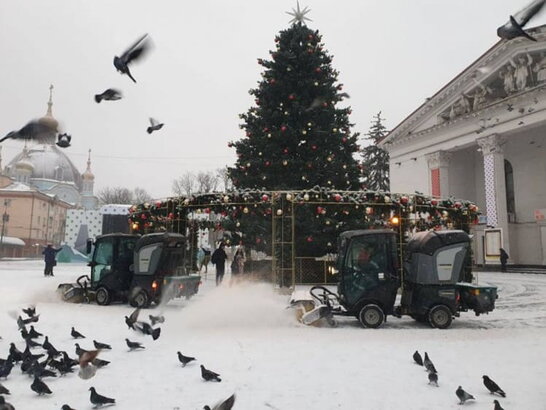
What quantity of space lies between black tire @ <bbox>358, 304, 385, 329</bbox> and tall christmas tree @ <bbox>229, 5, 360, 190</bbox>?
10.9m

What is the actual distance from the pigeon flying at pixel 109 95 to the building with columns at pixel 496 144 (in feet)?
82.0

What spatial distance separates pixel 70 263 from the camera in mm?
38094

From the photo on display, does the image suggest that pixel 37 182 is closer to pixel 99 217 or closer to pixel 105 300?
pixel 99 217

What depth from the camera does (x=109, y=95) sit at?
808 centimetres

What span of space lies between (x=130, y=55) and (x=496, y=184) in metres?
29.9

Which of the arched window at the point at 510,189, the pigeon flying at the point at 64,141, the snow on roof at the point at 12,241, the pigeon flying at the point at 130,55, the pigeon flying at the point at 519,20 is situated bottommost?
the snow on roof at the point at 12,241

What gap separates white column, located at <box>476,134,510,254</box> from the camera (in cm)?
3016

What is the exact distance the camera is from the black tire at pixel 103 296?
12.0 metres

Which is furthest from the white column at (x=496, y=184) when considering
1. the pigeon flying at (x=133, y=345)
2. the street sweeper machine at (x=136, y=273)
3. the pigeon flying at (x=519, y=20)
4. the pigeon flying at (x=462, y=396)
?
the pigeon flying at (x=133, y=345)

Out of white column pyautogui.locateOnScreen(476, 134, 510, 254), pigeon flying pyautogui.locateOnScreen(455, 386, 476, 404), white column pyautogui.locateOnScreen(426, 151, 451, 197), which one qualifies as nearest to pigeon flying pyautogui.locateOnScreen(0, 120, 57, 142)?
pigeon flying pyautogui.locateOnScreen(455, 386, 476, 404)

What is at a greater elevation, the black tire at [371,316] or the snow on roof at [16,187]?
the snow on roof at [16,187]

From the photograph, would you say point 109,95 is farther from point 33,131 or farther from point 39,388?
point 39,388

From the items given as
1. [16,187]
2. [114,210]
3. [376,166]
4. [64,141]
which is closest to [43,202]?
[16,187]

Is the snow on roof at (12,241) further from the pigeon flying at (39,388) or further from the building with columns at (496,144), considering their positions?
the pigeon flying at (39,388)
